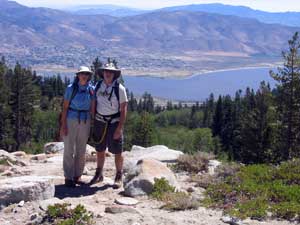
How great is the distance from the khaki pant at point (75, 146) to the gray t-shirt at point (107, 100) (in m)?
0.34

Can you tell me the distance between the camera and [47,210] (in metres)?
6.37

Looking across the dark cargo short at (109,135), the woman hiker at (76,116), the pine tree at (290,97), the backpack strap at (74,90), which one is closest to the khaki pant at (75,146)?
the woman hiker at (76,116)

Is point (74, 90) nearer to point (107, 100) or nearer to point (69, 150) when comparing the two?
point (107, 100)

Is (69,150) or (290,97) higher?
(69,150)

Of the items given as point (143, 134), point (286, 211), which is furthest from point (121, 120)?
point (143, 134)

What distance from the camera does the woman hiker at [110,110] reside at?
7855 mm

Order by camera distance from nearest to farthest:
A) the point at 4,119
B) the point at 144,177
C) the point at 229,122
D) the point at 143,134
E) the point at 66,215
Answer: the point at 66,215
the point at 144,177
the point at 143,134
the point at 4,119
the point at 229,122

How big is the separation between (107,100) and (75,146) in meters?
0.99

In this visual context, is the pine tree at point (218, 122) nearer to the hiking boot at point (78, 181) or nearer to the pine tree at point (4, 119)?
the pine tree at point (4, 119)

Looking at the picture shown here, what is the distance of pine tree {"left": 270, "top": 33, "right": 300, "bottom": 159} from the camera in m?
28.3

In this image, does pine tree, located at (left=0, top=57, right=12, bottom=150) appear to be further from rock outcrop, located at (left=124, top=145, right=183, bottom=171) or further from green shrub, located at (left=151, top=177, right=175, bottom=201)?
green shrub, located at (left=151, top=177, right=175, bottom=201)

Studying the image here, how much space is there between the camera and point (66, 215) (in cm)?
627

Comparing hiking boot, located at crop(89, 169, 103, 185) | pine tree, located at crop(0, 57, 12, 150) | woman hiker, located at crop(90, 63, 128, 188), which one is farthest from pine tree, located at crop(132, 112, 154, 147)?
woman hiker, located at crop(90, 63, 128, 188)

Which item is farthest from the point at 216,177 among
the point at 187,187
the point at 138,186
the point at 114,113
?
the point at 114,113
